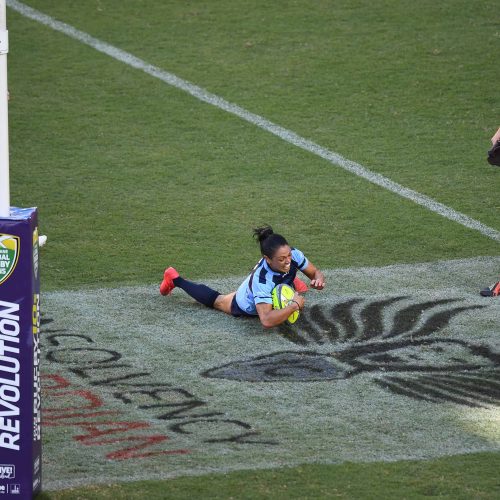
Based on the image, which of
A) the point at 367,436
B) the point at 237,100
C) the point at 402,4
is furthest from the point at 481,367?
the point at 402,4

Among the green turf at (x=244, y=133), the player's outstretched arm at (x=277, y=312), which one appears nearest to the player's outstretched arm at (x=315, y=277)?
the player's outstretched arm at (x=277, y=312)

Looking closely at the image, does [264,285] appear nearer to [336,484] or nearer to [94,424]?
[94,424]

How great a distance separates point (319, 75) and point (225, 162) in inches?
119

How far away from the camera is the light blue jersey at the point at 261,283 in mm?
8344

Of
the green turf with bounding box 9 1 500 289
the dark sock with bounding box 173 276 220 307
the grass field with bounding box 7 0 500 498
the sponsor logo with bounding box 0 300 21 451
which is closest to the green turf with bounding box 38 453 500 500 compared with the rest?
the grass field with bounding box 7 0 500 498

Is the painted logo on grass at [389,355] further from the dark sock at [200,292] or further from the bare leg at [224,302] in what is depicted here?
the dark sock at [200,292]

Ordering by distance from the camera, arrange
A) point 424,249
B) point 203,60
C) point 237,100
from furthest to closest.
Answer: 1. point 203,60
2. point 237,100
3. point 424,249

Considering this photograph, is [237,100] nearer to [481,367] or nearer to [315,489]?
[481,367]

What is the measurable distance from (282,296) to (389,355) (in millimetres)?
912

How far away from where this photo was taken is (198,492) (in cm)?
588

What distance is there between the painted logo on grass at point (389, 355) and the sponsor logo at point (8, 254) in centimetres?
219

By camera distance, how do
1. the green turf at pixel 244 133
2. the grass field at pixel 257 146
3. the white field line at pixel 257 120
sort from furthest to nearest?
the white field line at pixel 257 120 → the green turf at pixel 244 133 → the grass field at pixel 257 146

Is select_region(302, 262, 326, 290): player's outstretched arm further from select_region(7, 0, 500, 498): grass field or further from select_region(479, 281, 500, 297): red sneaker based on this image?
select_region(479, 281, 500, 297): red sneaker

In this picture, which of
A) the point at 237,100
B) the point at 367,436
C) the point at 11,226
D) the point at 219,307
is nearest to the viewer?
the point at 11,226
